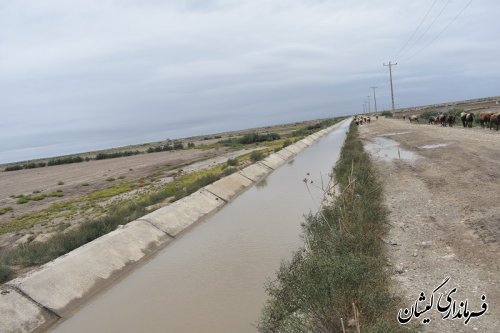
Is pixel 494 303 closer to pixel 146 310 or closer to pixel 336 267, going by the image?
pixel 336 267

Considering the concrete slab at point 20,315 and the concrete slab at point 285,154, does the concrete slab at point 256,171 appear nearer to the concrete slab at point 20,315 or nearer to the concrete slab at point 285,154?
the concrete slab at point 285,154

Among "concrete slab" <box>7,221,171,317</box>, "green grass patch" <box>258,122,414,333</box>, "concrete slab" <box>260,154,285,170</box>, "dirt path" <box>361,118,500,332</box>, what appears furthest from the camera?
"concrete slab" <box>260,154,285,170</box>

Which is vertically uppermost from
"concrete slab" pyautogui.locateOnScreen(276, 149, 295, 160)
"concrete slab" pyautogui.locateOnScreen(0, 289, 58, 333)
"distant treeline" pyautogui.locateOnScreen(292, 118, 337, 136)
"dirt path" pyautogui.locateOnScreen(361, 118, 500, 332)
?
"dirt path" pyautogui.locateOnScreen(361, 118, 500, 332)

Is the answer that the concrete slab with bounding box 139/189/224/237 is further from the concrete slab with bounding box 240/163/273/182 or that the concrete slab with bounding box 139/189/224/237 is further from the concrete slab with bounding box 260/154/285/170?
the concrete slab with bounding box 260/154/285/170

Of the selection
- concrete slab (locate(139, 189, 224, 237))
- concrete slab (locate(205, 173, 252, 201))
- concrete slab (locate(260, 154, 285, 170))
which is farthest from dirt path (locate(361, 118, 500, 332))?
concrete slab (locate(260, 154, 285, 170))

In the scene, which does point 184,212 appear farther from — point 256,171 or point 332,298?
point 256,171

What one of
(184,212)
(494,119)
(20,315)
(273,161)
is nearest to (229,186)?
(184,212)

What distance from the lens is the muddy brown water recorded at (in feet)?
27.3

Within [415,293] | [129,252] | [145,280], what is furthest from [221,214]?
[415,293]

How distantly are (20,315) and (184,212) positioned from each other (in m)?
9.05

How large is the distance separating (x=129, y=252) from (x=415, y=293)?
8.71 metres

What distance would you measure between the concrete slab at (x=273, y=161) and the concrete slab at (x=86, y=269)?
20051 mm

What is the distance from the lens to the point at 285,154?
42.1 meters

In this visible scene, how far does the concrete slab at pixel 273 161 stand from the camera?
3412cm
